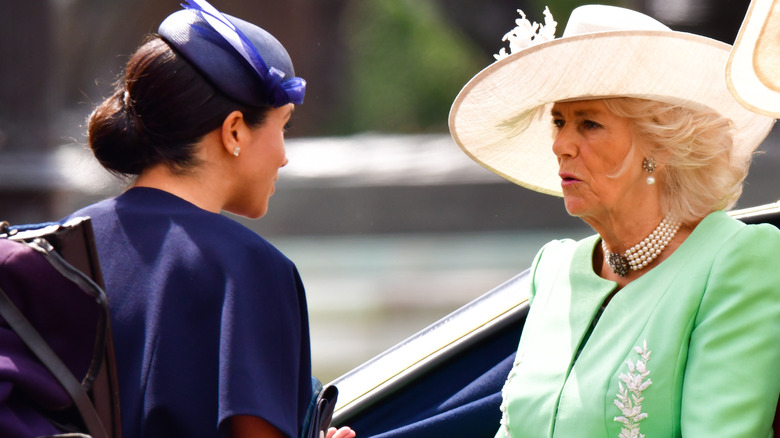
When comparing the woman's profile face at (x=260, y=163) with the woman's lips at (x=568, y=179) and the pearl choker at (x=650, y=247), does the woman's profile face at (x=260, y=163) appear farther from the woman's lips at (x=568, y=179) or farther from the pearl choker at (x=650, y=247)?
the pearl choker at (x=650, y=247)

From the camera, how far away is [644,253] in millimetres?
2053

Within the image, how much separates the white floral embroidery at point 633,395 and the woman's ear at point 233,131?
2.67 feet

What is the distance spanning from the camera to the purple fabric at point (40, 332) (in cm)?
135

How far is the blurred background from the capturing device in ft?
36.4

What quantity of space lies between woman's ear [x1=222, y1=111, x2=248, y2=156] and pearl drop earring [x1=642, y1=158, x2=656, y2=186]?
830 millimetres

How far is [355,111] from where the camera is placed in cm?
1268

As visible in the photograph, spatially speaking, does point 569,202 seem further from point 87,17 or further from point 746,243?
point 87,17

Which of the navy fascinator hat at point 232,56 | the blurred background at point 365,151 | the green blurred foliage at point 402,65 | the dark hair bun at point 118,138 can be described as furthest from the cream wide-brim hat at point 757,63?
the green blurred foliage at point 402,65

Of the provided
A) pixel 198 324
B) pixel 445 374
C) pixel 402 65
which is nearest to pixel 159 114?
pixel 198 324

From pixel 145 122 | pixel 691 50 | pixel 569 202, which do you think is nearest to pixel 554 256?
pixel 569 202

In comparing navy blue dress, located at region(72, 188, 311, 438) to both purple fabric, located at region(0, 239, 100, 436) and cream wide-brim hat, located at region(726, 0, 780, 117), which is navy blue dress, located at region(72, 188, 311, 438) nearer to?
purple fabric, located at region(0, 239, 100, 436)

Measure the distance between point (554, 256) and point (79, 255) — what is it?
121 cm

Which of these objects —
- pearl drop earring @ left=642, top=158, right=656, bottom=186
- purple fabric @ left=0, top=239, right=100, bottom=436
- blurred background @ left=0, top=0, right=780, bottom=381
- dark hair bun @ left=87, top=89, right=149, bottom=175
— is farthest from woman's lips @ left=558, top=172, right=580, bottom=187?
blurred background @ left=0, top=0, right=780, bottom=381

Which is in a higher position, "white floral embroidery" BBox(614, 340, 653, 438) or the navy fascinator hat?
the navy fascinator hat
